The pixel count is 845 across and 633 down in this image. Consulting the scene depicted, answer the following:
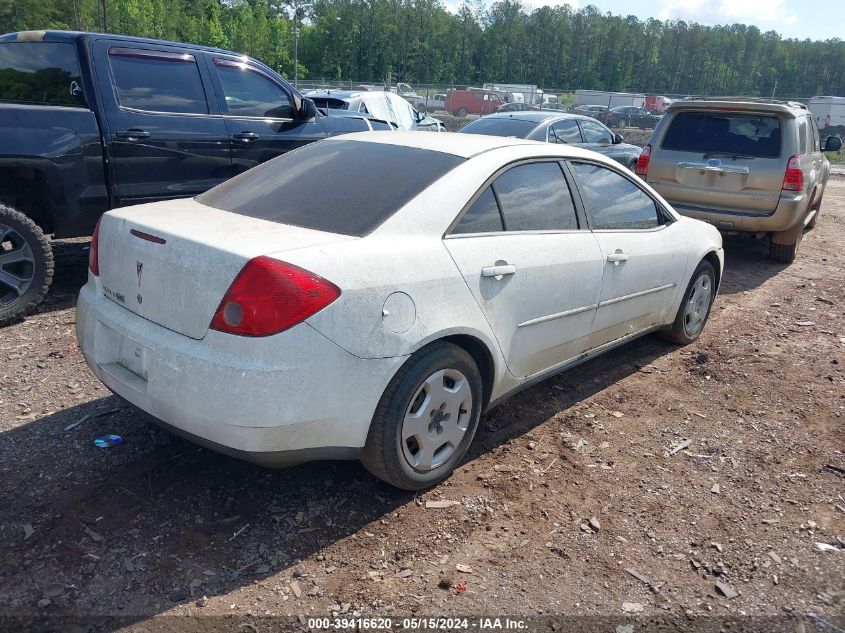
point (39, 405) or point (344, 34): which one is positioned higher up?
point (344, 34)

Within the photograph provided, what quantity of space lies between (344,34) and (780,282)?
9705 centimetres

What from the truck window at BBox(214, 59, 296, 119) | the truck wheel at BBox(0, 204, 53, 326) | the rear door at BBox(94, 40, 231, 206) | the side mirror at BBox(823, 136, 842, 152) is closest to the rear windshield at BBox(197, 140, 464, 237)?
the truck wheel at BBox(0, 204, 53, 326)

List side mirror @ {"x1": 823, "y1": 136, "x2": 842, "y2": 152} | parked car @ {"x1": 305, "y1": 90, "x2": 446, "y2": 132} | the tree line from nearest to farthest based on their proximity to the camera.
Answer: side mirror @ {"x1": 823, "y1": 136, "x2": 842, "y2": 152} < parked car @ {"x1": 305, "y1": 90, "x2": 446, "y2": 132} < the tree line

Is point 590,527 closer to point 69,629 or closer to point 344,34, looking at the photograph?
point 69,629

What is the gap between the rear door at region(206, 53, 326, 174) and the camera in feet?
21.0

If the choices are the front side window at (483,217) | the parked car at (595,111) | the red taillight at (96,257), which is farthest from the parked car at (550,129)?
the parked car at (595,111)

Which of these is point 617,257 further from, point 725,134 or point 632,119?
point 632,119

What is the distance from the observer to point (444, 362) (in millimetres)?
3084

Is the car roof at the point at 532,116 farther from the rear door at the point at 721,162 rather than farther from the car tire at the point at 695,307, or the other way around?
the car tire at the point at 695,307

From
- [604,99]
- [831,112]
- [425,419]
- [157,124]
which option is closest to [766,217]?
[425,419]

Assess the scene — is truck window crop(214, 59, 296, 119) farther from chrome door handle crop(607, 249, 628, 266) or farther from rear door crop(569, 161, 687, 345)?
chrome door handle crop(607, 249, 628, 266)

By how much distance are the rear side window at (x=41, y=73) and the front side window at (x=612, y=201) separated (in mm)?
4061

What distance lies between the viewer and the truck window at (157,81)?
5.72m

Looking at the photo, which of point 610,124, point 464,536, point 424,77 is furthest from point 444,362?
point 424,77
